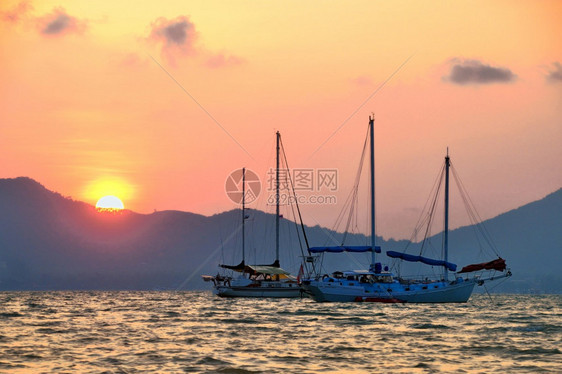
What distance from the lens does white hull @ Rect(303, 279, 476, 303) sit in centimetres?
9038

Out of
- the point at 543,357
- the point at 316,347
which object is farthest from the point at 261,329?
the point at 543,357

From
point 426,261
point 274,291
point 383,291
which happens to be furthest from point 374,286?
point 274,291

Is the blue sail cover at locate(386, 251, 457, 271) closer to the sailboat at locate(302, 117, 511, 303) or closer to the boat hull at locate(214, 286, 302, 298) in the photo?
the sailboat at locate(302, 117, 511, 303)

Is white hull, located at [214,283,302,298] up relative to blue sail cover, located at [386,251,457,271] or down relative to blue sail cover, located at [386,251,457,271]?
down

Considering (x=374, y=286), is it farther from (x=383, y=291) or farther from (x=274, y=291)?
Answer: (x=274, y=291)

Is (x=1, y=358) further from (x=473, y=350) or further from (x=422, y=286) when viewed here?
(x=422, y=286)

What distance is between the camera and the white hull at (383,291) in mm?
90375

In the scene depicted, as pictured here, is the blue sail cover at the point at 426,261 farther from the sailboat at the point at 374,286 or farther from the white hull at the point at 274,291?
the white hull at the point at 274,291

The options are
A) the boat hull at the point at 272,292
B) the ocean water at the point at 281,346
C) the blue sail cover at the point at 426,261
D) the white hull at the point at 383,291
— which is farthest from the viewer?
the boat hull at the point at 272,292

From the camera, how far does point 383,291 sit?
299ft

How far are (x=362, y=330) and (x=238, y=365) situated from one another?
2073 cm

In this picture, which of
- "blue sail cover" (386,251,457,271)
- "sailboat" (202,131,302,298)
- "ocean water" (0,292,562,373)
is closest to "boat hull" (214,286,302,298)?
"sailboat" (202,131,302,298)

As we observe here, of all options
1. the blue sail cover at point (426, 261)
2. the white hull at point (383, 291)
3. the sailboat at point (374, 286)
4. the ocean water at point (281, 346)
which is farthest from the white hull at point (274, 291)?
the ocean water at point (281, 346)

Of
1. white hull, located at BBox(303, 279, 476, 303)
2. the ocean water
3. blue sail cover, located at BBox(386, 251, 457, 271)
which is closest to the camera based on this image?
the ocean water
